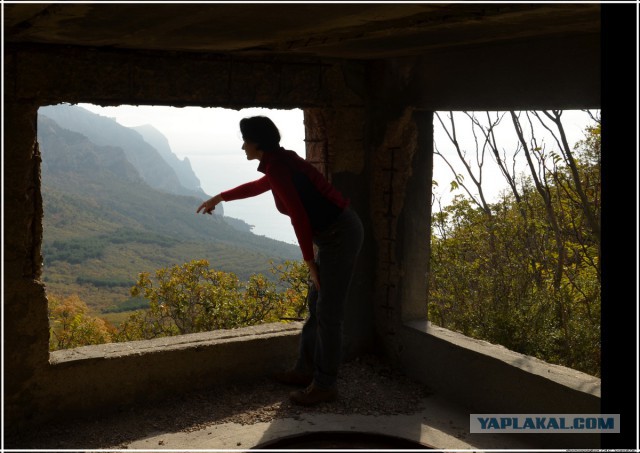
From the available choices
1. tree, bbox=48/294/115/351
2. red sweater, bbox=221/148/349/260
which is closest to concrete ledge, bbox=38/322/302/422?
red sweater, bbox=221/148/349/260

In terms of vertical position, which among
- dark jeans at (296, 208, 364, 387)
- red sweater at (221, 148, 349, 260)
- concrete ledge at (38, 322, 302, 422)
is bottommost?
concrete ledge at (38, 322, 302, 422)

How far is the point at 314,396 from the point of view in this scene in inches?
Result: 176

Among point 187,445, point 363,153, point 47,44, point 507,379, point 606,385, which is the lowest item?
point 187,445

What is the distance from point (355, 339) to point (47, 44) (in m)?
3.04

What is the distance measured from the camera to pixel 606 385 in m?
2.98

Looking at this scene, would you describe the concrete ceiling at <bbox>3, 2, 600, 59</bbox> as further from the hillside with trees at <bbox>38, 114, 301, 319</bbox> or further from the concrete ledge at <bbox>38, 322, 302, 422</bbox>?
the hillside with trees at <bbox>38, 114, 301, 319</bbox>

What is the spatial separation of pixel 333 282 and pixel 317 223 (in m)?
0.40

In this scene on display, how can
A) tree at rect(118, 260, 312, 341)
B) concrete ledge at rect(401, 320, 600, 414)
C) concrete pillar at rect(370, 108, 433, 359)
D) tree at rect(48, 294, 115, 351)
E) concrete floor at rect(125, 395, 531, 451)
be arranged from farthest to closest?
1. tree at rect(48, 294, 115, 351)
2. tree at rect(118, 260, 312, 341)
3. concrete pillar at rect(370, 108, 433, 359)
4. concrete floor at rect(125, 395, 531, 451)
5. concrete ledge at rect(401, 320, 600, 414)

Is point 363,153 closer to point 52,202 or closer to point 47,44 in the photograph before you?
point 47,44

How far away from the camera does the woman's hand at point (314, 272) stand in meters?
4.16

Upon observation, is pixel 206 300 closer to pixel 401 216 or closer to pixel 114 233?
pixel 401 216

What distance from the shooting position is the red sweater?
13.3 ft

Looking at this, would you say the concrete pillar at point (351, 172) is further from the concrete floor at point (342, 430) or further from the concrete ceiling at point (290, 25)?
the concrete floor at point (342, 430)

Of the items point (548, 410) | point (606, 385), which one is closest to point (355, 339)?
point (548, 410)
